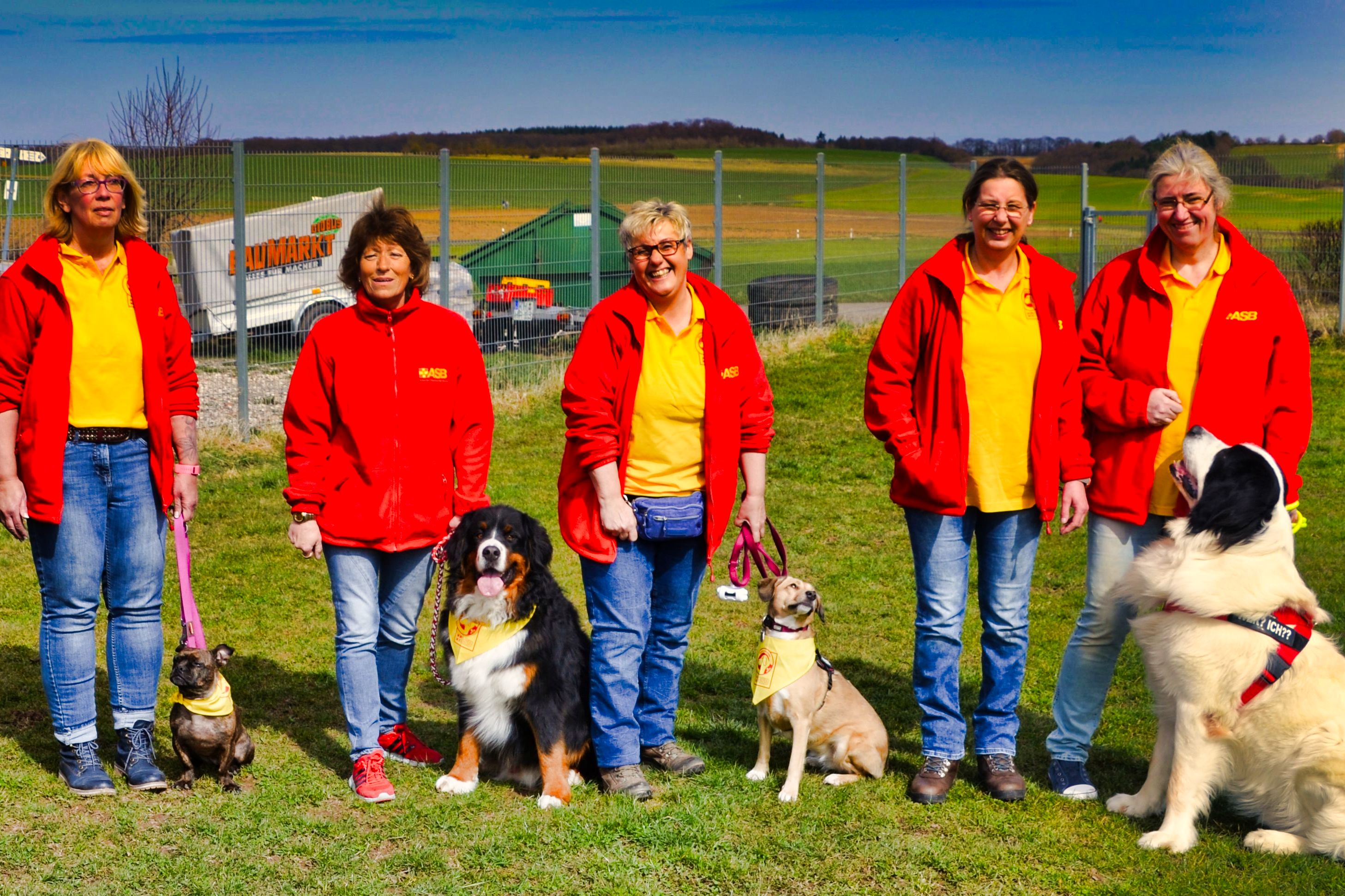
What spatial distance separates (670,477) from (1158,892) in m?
1.94

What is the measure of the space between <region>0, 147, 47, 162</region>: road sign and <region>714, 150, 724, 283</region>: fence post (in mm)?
7219

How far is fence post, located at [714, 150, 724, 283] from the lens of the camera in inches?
532

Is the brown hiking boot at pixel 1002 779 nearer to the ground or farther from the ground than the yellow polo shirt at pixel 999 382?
nearer to the ground

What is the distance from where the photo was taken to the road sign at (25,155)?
26.0 ft

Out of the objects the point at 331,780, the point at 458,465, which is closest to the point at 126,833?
the point at 331,780

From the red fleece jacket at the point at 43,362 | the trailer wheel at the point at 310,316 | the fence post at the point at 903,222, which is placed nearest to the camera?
the red fleece jacket at the point at 43,362

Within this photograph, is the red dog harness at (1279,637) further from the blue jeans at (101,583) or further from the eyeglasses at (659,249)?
the blue jeans at (101,583)

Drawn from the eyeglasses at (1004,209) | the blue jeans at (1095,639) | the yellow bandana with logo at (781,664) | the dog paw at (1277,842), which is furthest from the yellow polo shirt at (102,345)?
the dog paw at (1277,842)

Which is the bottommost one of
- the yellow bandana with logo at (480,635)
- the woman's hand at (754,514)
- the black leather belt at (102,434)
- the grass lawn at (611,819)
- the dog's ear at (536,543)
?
the grass lawn at (611,819)

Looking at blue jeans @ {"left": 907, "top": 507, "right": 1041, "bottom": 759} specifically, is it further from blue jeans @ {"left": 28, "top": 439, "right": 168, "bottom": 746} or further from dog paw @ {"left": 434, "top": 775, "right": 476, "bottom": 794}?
blue jeans @ {"left": 28, "top": 439, "right": 168, "bottom": 746}

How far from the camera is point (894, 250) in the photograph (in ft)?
59.3

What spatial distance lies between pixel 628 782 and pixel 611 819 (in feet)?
0.72

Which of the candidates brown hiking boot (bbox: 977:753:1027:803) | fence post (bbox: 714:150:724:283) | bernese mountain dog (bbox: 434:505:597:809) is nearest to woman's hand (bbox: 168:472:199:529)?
bernese mountain dog (bbox: 434:505:597:809)

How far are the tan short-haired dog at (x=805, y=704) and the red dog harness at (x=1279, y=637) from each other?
1288 millimetres
